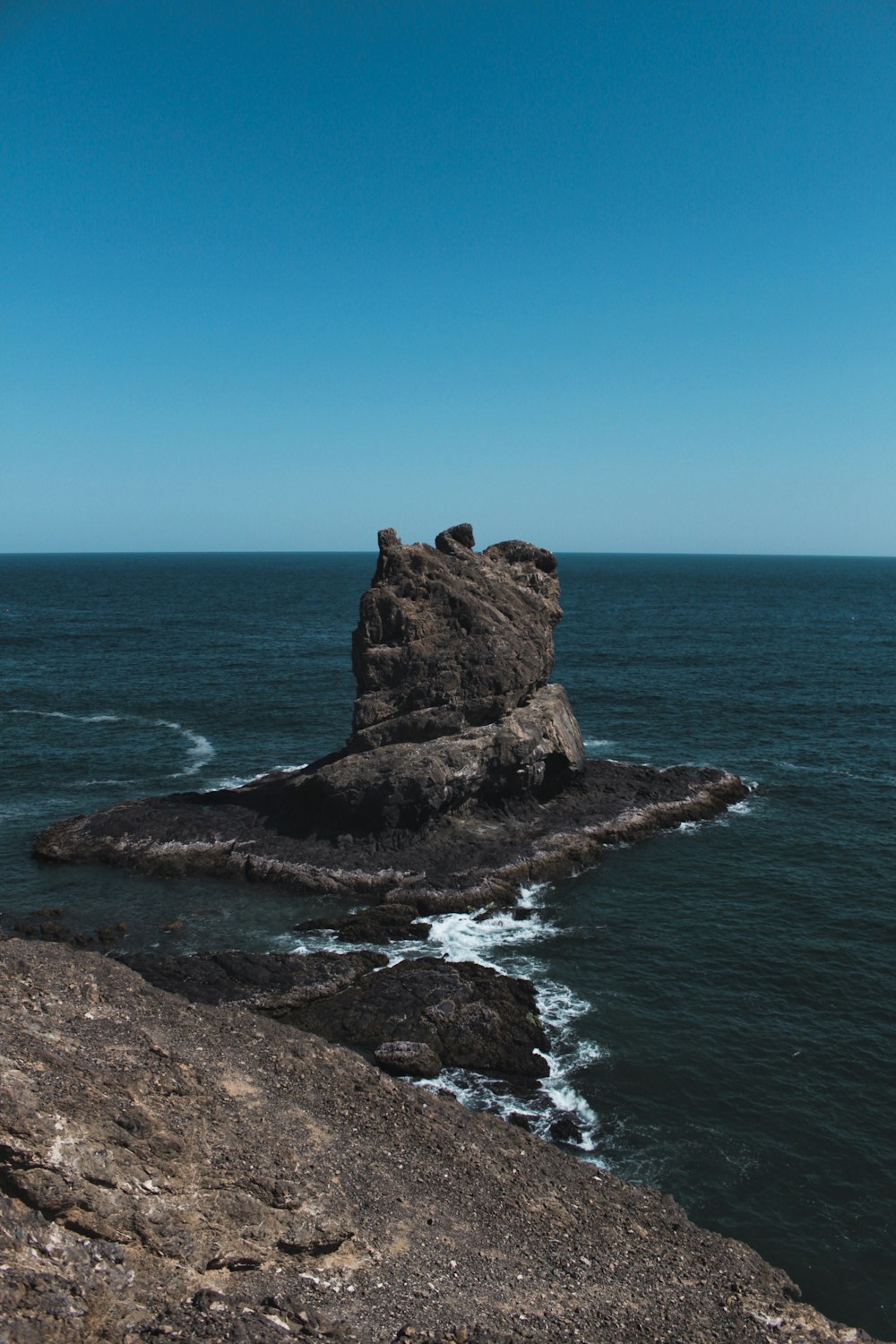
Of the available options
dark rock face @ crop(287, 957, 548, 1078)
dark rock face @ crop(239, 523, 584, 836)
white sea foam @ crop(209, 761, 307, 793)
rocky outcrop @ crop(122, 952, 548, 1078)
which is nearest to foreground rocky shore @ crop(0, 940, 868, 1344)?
dark rock face @ crop(287, 957, 548, 1078)

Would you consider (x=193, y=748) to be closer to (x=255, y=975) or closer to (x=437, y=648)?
(x=437, y=648)

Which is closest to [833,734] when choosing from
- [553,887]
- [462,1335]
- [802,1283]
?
[553,887]

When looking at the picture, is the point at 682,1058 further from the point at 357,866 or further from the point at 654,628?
the point at 654,628

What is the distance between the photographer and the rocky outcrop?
3288cm

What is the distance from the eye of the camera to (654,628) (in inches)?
5645

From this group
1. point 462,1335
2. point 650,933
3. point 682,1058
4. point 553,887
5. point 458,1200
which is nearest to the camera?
point 462,1335

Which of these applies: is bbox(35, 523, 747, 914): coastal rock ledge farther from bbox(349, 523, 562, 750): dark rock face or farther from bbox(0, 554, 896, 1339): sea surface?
bbox(0, 554, 896, 1339): sea surface

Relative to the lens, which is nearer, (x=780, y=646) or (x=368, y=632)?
(x=368, y=632)

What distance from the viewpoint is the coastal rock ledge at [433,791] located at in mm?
48344

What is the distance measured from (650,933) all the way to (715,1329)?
75.4 ft

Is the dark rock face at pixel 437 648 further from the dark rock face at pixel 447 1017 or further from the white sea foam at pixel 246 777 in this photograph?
the dark rock face at pixel 447 1017

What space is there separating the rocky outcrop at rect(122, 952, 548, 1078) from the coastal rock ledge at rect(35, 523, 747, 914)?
745cm

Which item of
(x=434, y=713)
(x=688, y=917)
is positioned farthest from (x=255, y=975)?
(x=688, y=917)

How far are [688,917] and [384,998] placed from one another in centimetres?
1685
